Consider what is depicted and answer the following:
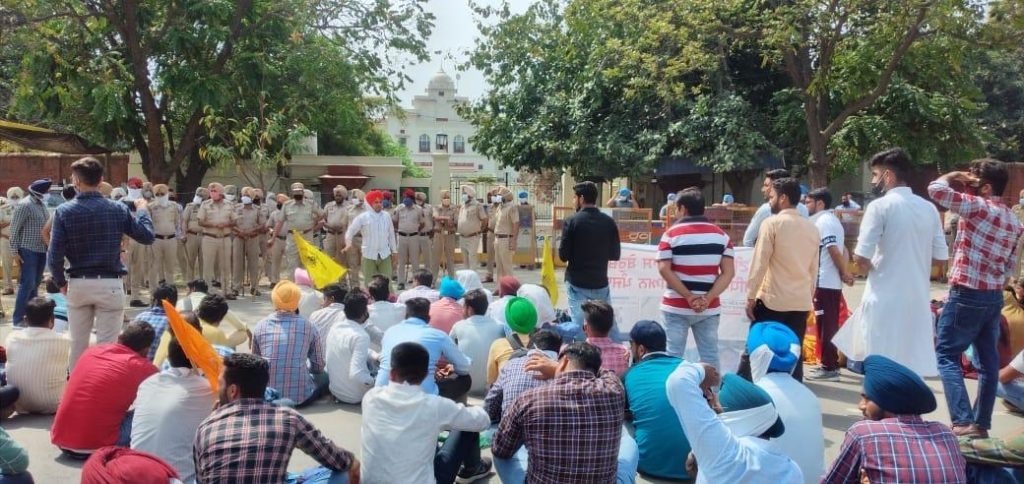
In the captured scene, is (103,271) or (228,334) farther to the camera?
(228,334)

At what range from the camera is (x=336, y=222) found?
14250 mm

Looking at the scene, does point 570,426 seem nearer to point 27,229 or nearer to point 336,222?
point 27,229

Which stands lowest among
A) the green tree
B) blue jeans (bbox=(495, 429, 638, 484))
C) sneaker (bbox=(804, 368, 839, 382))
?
sneaker (bbox=(804, 368, 839, 382))

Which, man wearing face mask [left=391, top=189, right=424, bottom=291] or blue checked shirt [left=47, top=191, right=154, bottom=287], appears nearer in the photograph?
blue checked shirt [left=47, top=191, right=154, bottom=287]

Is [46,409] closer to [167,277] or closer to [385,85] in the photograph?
[167,277]

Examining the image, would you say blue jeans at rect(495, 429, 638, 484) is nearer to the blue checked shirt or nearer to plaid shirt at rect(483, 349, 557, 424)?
plaid shirt at rect(483, 349, 557, 424)

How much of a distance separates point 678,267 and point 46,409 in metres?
4.93

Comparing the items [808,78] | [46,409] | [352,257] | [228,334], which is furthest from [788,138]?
[46,409]

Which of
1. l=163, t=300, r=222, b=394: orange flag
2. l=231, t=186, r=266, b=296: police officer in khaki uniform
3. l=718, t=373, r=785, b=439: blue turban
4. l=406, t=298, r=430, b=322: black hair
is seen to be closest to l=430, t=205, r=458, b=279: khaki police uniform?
l=231, t=186, r=266, b=296: police officer in khaki uniform

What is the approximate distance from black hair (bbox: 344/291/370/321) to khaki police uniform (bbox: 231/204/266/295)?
280 inches

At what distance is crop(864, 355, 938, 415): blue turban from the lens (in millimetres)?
3211

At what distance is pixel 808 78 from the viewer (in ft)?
58.0

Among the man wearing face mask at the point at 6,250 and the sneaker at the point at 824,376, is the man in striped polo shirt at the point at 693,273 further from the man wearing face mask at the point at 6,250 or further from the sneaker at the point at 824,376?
the man wearing face mask at the point at 6,250

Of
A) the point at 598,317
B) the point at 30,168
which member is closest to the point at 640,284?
the point at 598,317
